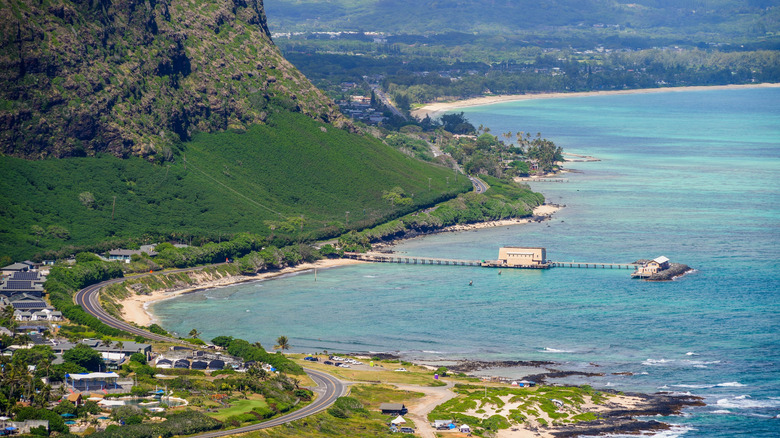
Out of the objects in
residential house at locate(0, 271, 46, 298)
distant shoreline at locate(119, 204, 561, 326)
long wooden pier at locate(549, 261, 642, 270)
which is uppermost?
residential house at locate(0, 271, 46, 298)

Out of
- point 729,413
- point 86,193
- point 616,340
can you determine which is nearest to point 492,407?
point 729,413

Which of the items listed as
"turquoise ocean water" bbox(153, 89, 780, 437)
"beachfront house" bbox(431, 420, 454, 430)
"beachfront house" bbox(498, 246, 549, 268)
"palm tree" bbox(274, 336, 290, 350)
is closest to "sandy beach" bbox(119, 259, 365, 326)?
"turquoise ocean water" bbox(153, 89, 780, 437)

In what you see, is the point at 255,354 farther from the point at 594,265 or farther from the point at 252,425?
the point at 594,265

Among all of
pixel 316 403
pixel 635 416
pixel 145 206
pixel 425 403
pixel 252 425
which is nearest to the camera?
pixel 252 425

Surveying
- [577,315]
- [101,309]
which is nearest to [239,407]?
[101,309]

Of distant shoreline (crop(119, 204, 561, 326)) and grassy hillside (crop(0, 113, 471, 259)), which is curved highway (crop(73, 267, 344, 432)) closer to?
distant shoreline (crop(119, 204, 561, 326))

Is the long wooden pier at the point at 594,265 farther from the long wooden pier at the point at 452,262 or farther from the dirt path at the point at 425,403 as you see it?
the dirt path at the point at 425,403
